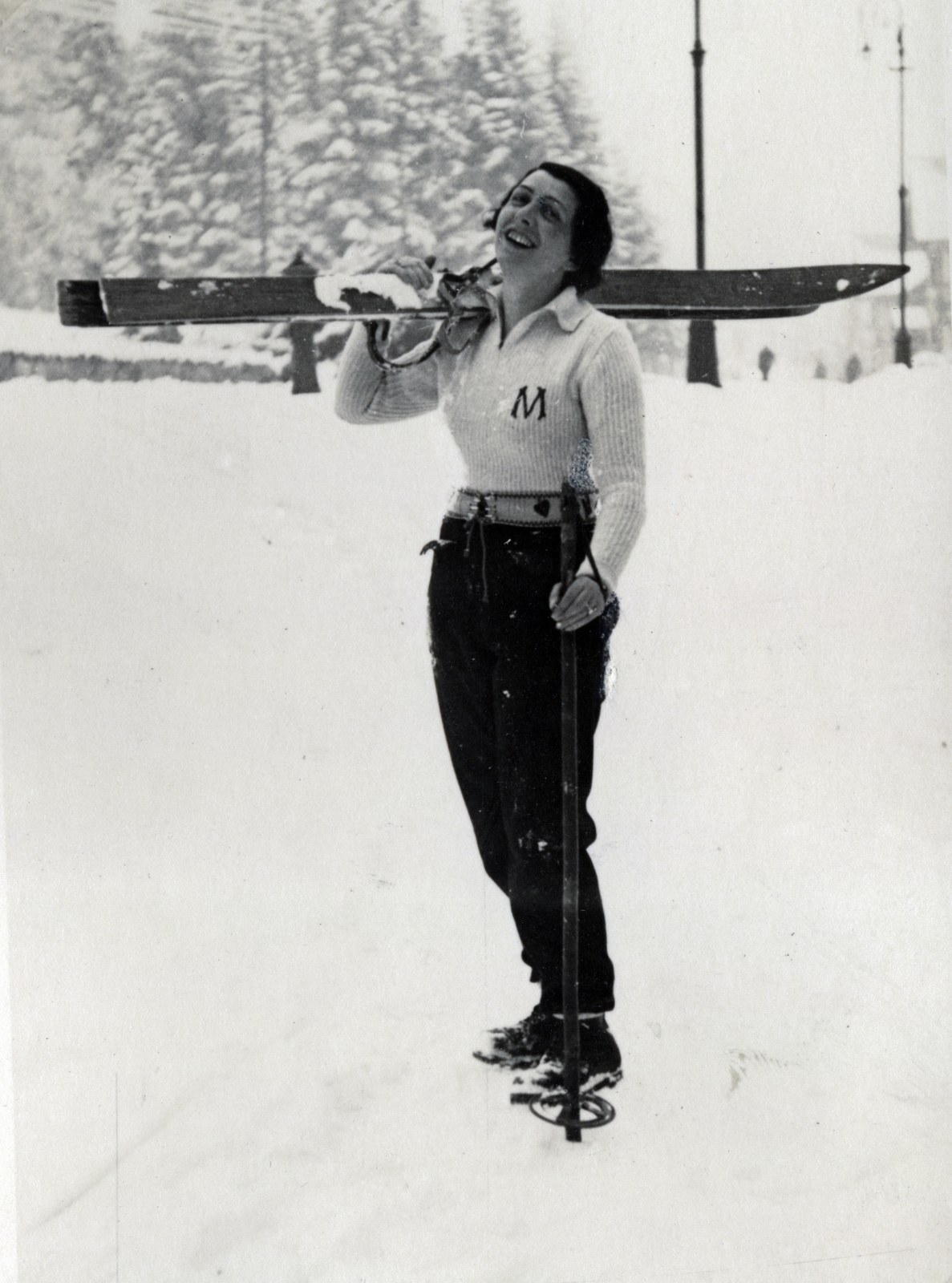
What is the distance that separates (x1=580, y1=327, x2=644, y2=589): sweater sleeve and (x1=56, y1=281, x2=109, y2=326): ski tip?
2.56ft

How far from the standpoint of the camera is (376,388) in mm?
2072

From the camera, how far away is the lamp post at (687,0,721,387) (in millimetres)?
2115

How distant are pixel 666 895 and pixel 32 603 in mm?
1136

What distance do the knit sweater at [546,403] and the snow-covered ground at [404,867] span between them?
6 centimetres

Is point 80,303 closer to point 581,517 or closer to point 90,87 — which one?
point 90,87

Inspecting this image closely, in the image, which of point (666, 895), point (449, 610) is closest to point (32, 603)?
point (449, 610)

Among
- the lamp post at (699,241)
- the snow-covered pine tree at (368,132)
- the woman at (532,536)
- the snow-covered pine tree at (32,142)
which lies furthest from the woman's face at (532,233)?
the snow-covered pine tree at (32,142)

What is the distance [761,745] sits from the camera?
7.11ft

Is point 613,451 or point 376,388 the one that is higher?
point 376,388

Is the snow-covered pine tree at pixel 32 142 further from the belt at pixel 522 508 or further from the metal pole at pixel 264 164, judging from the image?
the belt at pixel 522 508

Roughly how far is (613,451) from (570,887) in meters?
0.71

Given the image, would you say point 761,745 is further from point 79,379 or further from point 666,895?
point 79,379

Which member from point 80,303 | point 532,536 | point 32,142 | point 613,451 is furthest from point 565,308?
point 32,142

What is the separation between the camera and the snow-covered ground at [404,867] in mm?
2035
